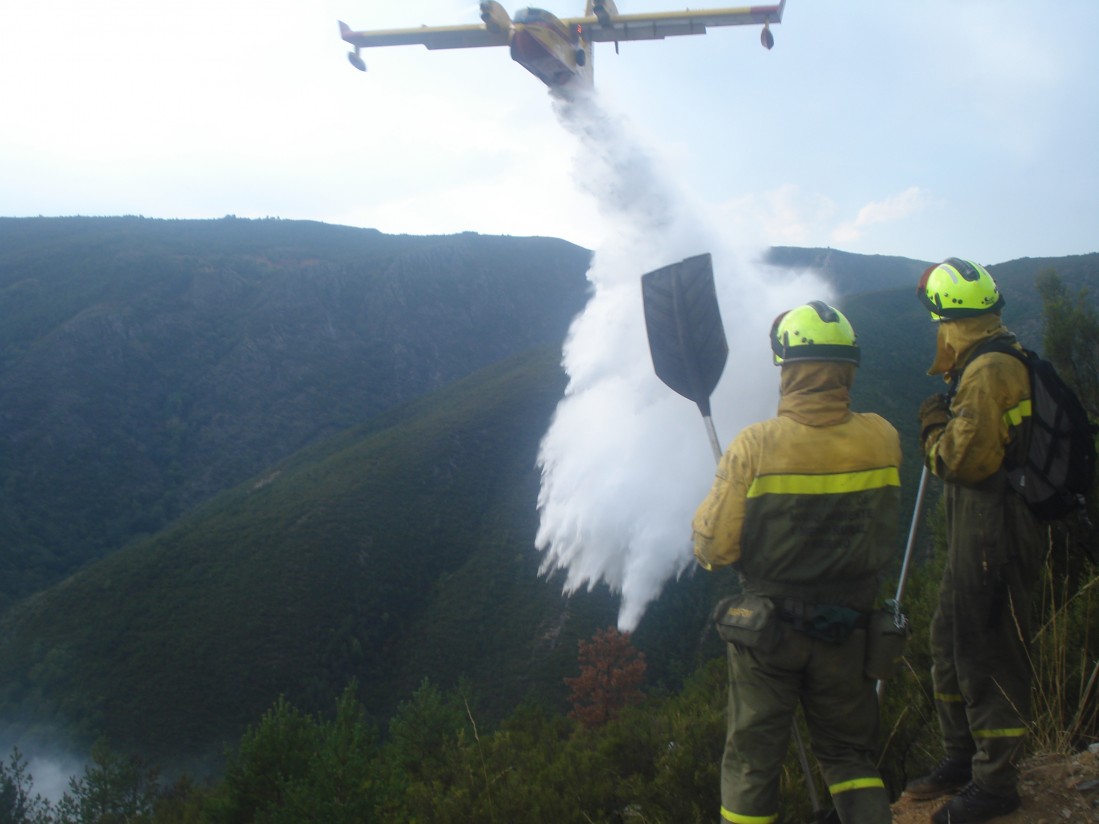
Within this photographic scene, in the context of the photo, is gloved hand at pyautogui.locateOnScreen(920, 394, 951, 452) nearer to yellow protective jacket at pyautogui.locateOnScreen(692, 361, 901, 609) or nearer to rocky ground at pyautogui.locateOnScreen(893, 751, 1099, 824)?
yellow protective jacket at pyautogui.locateOnScreen(692, 361, 901, 609)

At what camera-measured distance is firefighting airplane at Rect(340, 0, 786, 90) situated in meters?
18.9

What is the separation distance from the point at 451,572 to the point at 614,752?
40577 millimetres

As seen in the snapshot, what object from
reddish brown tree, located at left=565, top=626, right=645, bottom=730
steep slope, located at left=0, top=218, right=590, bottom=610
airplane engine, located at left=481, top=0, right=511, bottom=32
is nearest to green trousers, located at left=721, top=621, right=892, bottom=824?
airplane engine, located at left=481, top=0, right=511, bottom=32

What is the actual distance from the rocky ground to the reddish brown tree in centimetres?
2317

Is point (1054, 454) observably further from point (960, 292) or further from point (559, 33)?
point (559, 33)

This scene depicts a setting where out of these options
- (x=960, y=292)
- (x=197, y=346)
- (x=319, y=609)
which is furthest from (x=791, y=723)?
(x=197, y=346)

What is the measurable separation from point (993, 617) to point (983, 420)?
0.97 metres

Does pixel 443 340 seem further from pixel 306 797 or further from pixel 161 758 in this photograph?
pixel 306 797

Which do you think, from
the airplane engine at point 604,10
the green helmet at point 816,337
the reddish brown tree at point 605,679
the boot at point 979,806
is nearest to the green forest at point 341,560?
the reddish brown tree at point 605,679

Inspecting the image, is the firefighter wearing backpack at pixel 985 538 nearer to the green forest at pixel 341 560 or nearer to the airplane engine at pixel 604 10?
the green forest at pixel 341 560

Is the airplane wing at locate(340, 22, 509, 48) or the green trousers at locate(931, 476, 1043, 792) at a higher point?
the airplane wing at locate(340, 22, 509, 48)

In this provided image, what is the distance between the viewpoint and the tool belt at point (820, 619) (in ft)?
10.2

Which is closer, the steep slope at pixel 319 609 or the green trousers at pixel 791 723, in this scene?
the green trousers at pixel 791 723

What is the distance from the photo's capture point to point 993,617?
→ 12.0 ft
